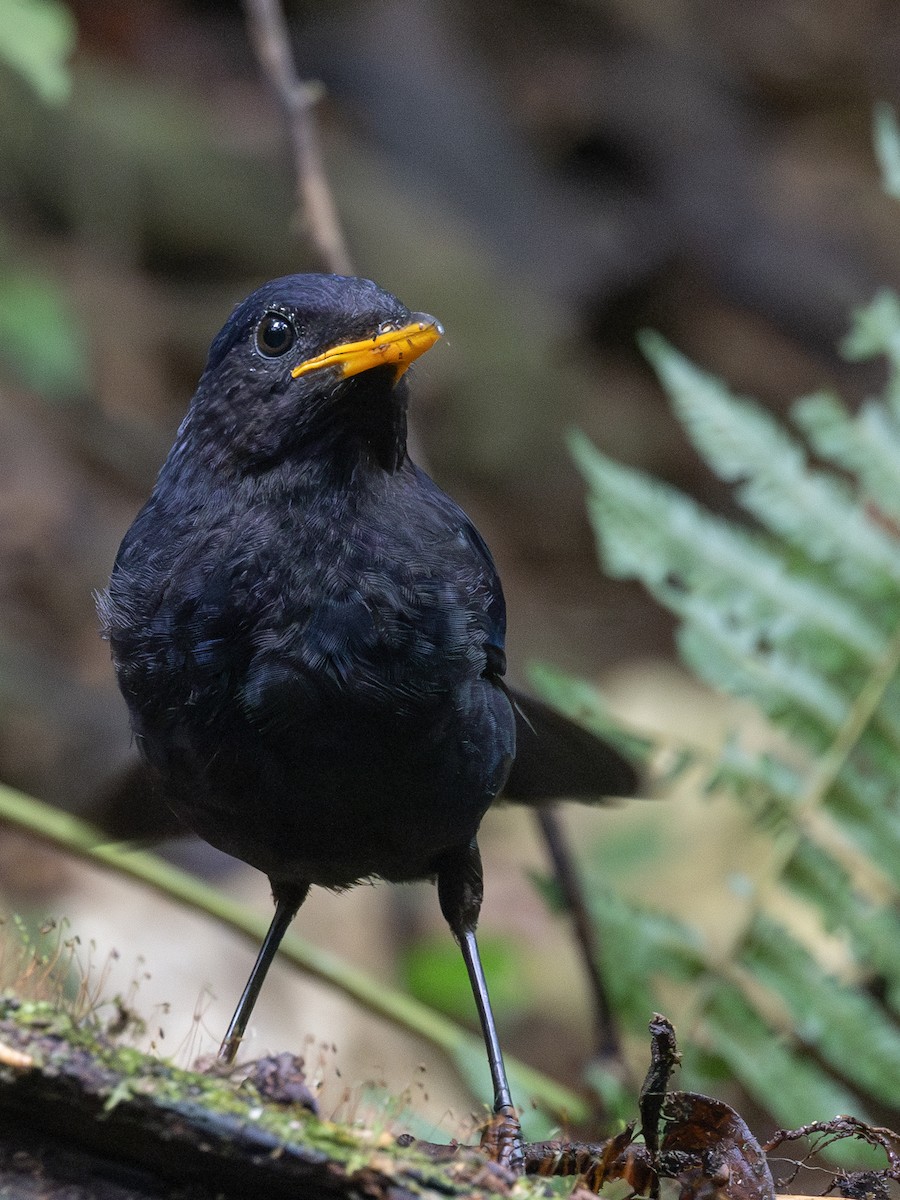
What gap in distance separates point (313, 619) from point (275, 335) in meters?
0.65

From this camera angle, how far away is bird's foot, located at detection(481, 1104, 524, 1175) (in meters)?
2.48

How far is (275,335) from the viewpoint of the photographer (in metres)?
3.01

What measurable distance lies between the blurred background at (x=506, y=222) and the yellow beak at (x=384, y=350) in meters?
5.18

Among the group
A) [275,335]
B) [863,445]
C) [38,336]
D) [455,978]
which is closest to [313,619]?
[275,335]

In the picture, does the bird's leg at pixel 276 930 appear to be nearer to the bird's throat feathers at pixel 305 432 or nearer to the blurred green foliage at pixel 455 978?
the bird's throat feathers at pixel 305 432

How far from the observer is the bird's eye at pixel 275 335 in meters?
2.99

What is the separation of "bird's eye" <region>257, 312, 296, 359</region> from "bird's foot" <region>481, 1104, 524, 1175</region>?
157 cm

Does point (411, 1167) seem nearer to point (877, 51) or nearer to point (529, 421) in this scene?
point (529, 421)

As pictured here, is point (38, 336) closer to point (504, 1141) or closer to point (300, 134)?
point (300, 134)

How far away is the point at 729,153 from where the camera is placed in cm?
1073

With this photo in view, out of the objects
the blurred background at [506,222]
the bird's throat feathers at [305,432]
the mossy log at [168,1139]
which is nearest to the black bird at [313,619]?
the bird's throat feathers at [305,432]

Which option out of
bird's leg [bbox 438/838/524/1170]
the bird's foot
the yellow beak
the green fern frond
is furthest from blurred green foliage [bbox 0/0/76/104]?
the bird's foot

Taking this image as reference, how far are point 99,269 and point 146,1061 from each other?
8.37m

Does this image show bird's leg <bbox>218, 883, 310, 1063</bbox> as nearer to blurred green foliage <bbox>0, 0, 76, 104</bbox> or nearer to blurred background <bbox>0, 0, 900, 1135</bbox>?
blurred green foliage <bbox>0, 0, 76, 104</bbox>
